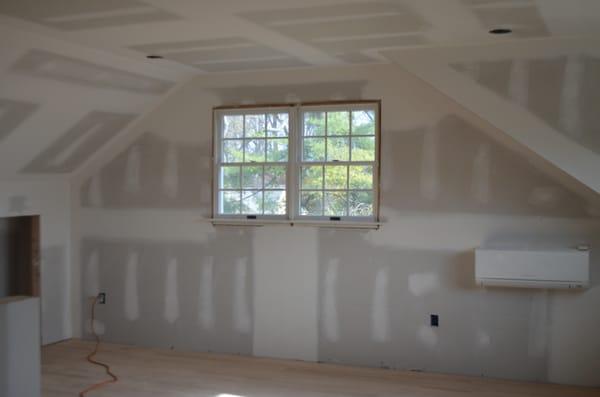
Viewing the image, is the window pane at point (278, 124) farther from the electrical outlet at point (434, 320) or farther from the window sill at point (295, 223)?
the electrical outlet at point (434, 320)

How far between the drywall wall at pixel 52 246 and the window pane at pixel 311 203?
8.38ft

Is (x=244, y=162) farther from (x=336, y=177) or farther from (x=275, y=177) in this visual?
(x=336, y=177)

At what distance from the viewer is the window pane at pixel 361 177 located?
605 centimetres

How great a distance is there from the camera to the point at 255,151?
643cm

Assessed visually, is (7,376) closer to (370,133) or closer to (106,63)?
(106,63)

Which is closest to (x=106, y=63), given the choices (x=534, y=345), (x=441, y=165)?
(x=441, y=165)

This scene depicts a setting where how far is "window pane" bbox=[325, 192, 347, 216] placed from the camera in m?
6.15

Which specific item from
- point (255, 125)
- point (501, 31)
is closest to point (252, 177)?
point (255, 125)

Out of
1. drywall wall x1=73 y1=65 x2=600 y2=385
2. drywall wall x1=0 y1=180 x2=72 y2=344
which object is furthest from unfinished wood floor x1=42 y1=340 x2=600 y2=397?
drywall wall x1=0 y1=180 x2=72 y2=344

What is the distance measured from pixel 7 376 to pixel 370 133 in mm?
3504

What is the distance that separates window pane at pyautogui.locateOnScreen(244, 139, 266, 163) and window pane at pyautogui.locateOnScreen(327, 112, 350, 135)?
676mm

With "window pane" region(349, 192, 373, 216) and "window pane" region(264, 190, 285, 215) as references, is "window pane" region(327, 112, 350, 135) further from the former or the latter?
"window pane" region(264, 190, 285, 215)

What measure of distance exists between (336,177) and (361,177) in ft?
0.78

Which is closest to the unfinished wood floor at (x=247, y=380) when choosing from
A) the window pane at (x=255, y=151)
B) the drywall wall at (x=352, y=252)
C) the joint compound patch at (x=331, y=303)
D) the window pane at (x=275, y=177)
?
the drywall wall at (x=352, y=252)
